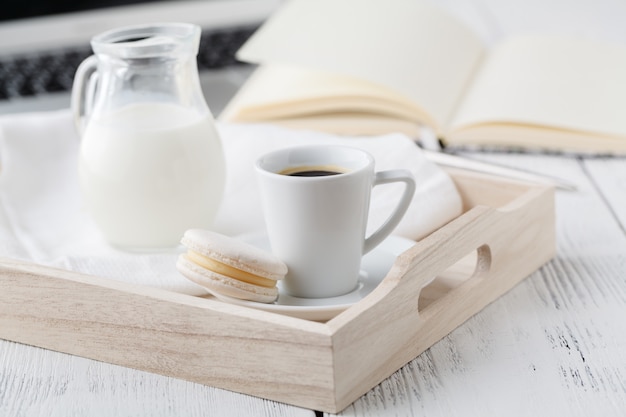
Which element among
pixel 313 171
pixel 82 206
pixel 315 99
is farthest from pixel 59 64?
pixel 313 171

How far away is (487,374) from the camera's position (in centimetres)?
64

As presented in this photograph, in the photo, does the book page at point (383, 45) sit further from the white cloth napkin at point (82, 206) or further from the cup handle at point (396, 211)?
the cup handle at point (396, 211)

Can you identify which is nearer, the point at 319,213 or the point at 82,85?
the point at 319,213

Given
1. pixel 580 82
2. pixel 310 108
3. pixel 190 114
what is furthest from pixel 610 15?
pixel 190 114

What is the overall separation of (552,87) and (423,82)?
0.58 ft

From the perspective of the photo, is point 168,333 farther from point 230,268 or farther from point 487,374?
point 487,374

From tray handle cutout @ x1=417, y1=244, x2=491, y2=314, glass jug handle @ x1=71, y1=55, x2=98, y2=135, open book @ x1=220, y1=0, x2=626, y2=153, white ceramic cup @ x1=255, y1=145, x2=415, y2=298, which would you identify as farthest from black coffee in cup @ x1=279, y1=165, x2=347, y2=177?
open book @ x1=220, y1=0, x2=626, y2=153

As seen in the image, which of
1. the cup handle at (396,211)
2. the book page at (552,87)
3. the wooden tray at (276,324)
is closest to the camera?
the wooden tray at (276,324)

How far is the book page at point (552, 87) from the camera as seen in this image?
3.99ft

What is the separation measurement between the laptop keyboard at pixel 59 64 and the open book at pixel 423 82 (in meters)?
0.36

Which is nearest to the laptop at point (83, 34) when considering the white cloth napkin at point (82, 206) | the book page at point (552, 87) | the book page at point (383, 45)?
the book page at point (383, 45)

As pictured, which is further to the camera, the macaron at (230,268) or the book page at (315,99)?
the book page at (315,99)

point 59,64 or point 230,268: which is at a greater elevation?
point 230,268

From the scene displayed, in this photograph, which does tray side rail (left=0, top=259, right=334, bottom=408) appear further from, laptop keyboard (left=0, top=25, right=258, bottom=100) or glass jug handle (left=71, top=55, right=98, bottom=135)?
laptop keyboard (left=0, top=25, right=258, bottom=100)
